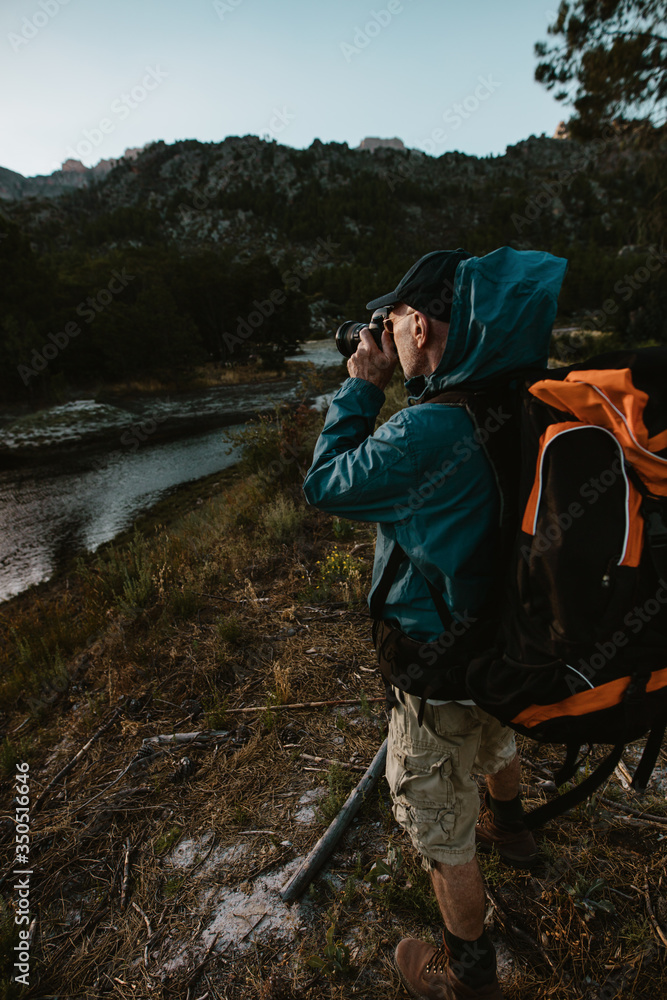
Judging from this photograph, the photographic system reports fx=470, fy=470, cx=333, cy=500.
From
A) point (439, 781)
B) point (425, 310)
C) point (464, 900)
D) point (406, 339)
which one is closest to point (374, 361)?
point (406, 339)

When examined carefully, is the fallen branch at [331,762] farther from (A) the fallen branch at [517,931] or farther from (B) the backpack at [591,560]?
(B) the backpack at [591,560]

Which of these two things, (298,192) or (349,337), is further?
(298,192)

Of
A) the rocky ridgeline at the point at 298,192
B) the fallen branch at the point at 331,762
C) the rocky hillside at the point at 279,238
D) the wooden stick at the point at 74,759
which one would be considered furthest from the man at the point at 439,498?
the rocky ridgeline at the point at 298,192

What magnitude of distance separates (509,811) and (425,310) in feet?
5.88

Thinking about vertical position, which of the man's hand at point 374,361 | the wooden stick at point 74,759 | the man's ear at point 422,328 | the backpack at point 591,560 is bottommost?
the wooden stick at point 74,759

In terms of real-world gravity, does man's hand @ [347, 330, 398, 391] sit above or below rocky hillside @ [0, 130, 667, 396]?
below

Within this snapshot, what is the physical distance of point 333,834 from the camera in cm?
187

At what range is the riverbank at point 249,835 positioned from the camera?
1529mm

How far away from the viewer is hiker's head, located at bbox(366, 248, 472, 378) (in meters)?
1.21

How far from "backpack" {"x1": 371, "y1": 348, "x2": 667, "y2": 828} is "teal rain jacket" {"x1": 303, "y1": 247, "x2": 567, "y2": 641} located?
115 millimetres

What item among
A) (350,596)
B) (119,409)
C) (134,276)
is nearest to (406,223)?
(134,276)

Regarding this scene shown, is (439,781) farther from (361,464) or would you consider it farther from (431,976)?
(361,464)

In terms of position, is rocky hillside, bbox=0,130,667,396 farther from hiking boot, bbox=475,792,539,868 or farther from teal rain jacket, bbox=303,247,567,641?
hiking boot, bbox=475,792,539,868

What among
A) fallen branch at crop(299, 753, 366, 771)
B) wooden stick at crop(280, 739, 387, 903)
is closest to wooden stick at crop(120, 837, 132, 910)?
wooden stick at crop(280, 739, 387, 903)
